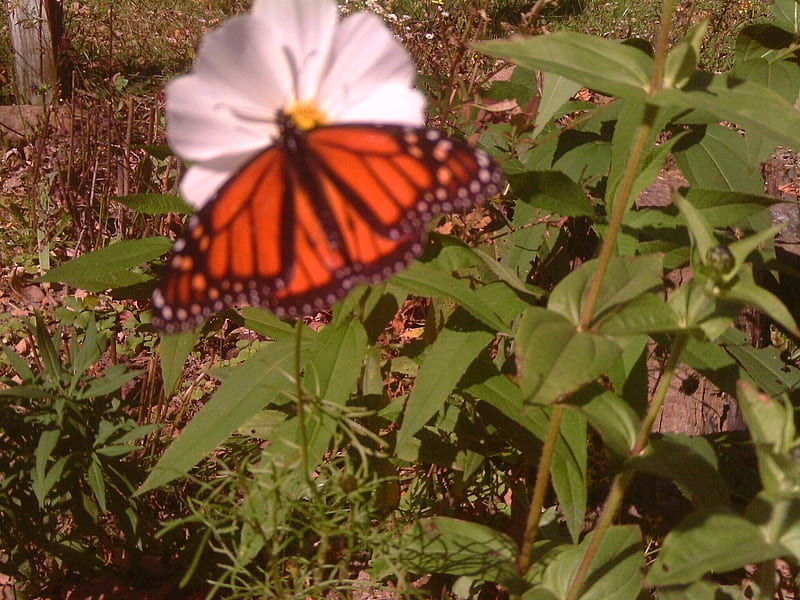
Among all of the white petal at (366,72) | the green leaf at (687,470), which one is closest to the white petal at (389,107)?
the white petal at (366,72)

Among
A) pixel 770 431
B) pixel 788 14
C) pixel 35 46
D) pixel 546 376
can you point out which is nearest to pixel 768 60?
pixel 788 14

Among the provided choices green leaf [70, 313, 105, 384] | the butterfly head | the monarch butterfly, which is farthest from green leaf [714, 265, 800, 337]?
green leaf [70, 313, 105, 384]

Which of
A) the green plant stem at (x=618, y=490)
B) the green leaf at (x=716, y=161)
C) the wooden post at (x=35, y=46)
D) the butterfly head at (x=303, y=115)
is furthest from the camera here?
the wooden post at (x=35, y=46)

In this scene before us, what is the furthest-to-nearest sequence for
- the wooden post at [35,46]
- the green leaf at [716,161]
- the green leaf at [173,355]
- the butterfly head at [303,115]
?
the wooden post at [35,46], the green leaf at [716,161], the green leaf at [173,355], the butterfly head at [303,115]

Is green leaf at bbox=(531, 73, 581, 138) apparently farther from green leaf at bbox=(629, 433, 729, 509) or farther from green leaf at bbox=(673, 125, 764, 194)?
green leaf at bbox=(629, 433, 729, 509)

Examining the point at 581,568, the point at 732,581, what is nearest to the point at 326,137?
the point at 581,568

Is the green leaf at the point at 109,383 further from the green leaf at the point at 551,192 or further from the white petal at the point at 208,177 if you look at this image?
the green leaf at the point at 551,192

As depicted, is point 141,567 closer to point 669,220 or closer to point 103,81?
point 669,220
